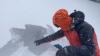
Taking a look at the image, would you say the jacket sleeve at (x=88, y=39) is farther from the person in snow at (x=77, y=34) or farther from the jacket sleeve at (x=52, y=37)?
the jacket sleeve at (x=52, y=37)

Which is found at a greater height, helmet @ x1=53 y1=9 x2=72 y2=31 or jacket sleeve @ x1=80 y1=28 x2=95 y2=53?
helmet @ x1=53 y1=9 x2=72 y2=31

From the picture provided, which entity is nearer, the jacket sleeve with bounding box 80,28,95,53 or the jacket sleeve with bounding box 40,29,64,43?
the jacket sleeve with bounding box 80,28,95,53

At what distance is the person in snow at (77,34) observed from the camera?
2.41 metres

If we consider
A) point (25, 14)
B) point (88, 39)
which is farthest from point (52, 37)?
point (88, 39)

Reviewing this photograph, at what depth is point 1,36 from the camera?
2770 mm

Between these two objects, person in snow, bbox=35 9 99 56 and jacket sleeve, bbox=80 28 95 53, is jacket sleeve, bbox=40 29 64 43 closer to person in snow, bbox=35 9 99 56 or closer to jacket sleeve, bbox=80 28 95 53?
person in snow, bbox=35 9 99 56

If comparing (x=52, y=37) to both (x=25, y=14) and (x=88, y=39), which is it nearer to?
(x=25, y=14)

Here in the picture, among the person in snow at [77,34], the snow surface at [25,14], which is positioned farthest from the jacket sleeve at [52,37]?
the person in snow at [77,34]

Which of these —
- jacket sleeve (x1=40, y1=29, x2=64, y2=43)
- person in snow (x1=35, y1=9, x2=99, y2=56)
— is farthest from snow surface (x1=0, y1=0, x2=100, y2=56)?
person in snow (x1=35, y1=9, x2=99, y2=56)

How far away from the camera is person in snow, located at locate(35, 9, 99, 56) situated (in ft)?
7.92

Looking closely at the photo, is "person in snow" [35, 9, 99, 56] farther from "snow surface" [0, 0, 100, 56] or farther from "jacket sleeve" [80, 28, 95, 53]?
"snow surface" [0, 0, 100, 56]

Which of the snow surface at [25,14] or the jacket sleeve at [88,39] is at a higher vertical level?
the snow surface at [25,14]

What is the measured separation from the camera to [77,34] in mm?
2521

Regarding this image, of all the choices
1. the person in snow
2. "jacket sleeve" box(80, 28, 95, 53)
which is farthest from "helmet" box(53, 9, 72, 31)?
"jacket sleeve" box(80, 28, 95, 53)
